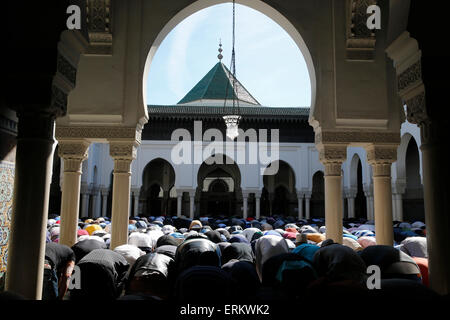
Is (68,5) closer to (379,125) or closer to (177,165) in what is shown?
(379,125)

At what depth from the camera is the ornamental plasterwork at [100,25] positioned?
5.27m

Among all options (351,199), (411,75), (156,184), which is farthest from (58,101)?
(156,184)

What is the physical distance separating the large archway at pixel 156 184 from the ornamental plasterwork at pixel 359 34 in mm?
16299

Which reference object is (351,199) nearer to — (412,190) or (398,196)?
(412,190)

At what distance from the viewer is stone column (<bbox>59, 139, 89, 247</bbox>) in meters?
5.36

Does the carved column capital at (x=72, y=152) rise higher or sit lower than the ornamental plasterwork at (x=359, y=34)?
lower

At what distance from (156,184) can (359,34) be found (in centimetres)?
1786

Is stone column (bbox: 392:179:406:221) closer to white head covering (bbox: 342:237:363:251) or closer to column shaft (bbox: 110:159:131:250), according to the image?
white head covering (bbox: 342:237:363:251)

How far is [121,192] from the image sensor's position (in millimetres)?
5684

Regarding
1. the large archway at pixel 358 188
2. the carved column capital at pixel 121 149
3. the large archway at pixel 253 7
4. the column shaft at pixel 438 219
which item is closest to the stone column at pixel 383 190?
the large archway at pixel 253 7
